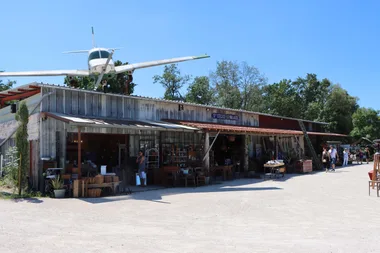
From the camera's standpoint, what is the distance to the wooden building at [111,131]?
12.0 metres

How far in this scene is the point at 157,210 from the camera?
8711mm

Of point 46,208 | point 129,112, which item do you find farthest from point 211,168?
point 46,208

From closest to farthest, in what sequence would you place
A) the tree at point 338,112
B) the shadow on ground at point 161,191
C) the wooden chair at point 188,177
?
the shadow on ground at point 161,191, the wooden chair at point 188,177, the tree at point 338,112

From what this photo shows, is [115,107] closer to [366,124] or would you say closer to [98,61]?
[98,61]

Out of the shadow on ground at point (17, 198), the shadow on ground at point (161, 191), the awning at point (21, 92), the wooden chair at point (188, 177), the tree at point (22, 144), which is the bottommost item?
the shadow on ground at point (161, 191)

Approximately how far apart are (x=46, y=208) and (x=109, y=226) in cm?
277

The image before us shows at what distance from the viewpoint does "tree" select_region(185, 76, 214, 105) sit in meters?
46.9

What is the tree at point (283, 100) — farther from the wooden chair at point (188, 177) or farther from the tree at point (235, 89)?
the wooden chair at point (188, 177)

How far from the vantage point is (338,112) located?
4231cm

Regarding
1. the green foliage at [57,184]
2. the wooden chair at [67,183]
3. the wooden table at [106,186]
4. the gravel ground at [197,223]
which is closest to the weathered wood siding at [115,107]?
the wooden chair at [67,183]

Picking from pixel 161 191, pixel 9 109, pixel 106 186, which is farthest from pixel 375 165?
pixel 9 109

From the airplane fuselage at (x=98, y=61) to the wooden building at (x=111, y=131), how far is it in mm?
6140

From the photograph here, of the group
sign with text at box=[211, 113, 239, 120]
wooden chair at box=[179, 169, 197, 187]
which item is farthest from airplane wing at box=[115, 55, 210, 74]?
wooden chair at box=[179, 169, 197, 187]

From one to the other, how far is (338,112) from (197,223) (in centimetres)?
3966
